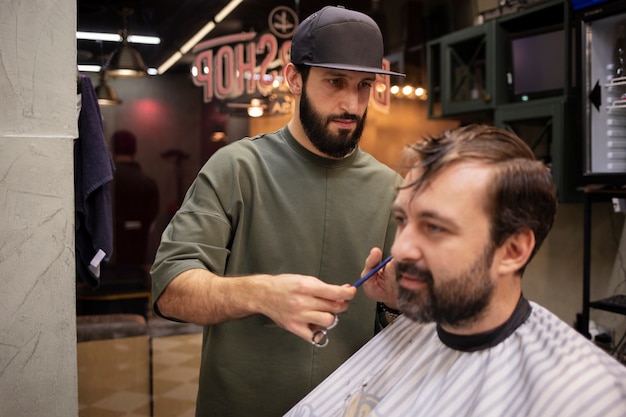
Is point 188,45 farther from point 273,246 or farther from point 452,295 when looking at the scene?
point 452,295

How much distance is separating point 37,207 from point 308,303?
0.95 metres

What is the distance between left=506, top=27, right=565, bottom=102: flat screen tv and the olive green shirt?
207 cm

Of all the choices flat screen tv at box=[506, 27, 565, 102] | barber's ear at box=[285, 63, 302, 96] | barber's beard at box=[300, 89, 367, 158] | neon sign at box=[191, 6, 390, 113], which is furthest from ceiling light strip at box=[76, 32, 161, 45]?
barber's beard at box=[300, 89, 367, 158]

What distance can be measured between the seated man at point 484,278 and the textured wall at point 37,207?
1.01m

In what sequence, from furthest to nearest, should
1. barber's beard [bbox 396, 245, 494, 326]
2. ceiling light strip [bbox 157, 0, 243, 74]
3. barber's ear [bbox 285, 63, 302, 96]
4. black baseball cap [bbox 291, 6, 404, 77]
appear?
ceiling light strip [bbox 157, 0, 243, 74] → barber's ear [bbox 285, 63, 302, 96] → black baseball cap [bbox 291, 6, 404, 77] → barber's beard [bbox 396, 245, 494, 326]

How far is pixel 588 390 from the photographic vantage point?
991mm

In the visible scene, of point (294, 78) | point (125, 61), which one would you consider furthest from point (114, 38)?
point (294, 78)

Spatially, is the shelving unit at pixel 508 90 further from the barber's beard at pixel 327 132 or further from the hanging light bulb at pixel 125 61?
the hanging light bulb at pixel 125 61

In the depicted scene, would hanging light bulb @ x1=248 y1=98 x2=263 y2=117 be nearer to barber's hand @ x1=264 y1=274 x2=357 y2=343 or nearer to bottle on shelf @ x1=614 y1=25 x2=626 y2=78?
bottle on shelf @ x1=614 y1=25 x2=626 y2=78

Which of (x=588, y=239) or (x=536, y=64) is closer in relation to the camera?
(x=588, y=239)

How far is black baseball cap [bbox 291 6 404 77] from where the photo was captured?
154 cm

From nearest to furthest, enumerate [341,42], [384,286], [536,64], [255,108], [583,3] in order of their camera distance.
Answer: [384,286]
[341,42]
[583,3]
[536,64]
[255,108]

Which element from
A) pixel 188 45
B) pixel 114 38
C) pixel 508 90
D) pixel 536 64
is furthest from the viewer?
pixel 188 45

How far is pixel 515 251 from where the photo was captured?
1.15 m
